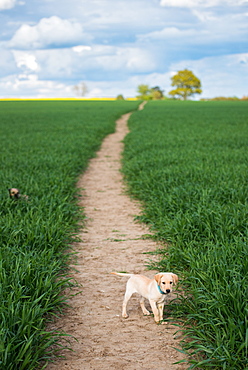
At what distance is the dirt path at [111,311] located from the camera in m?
3.06

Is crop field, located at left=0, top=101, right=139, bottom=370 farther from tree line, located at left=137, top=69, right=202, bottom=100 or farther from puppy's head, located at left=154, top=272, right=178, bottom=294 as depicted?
tree line, located at left=137, top=69, right=202, bottom=100

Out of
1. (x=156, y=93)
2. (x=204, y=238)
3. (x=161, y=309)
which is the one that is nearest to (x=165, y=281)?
(x=161, y=309)

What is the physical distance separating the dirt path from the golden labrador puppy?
12 centimetres

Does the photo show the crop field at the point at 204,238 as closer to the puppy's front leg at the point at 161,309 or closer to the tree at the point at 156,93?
the puppy's front leg at the point at 161,309

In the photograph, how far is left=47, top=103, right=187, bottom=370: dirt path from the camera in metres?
3.06

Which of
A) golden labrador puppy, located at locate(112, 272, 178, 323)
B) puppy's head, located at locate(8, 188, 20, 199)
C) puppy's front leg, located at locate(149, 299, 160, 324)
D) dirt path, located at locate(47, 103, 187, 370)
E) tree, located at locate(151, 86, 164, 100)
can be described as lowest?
dirt path, located at locate(47, 103, 187, 370)

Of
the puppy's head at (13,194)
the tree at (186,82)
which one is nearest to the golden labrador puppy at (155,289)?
the puppy's head at (13,194)

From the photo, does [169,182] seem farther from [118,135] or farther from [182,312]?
[118,135]

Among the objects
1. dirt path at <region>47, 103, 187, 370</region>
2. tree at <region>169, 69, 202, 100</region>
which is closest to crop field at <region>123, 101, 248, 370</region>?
dirt path at <region>47, 103, 187, 370</region>

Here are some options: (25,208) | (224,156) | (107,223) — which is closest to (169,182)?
(107,223)

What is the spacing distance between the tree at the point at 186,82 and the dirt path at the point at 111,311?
10855 cm

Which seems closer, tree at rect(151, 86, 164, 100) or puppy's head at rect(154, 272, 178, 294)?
puppy's head at rect(154, 272, 178, 294)

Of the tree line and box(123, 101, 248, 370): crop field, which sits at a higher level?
the tree line

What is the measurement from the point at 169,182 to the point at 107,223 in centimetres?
200
